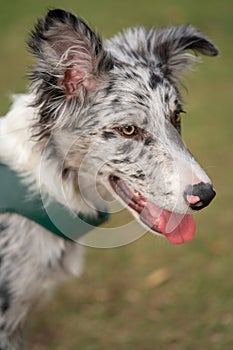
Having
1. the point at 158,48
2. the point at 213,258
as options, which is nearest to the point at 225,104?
the point at 213,258

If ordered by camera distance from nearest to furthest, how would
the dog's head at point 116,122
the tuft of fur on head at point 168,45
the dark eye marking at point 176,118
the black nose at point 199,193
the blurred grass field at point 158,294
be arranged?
the black nose at point 199,193 < the dog's head at point 116,122 < the dark eye marking at point 176,118 < the tuft of fur on head at point 168,45 < the blurred grass field at point 158,294

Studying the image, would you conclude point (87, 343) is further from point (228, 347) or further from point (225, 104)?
point (225, 104)

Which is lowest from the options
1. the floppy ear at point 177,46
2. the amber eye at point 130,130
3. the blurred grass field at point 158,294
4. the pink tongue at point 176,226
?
the blurred grass field at point 158,294

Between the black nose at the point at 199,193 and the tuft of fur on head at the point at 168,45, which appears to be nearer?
the black nose at the point at 199,193

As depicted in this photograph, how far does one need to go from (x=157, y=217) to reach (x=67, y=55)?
941 mm

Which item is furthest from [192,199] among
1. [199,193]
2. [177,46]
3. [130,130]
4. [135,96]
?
[177,46]

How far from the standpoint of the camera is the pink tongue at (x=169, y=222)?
11.6 ft

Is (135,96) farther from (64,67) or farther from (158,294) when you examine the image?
(158,294)

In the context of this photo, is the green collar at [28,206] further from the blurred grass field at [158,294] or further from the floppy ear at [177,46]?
the floppy ear at [177,46]

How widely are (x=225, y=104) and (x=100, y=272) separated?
3.74 m

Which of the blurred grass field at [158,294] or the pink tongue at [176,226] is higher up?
the pink tongue at [176,226]

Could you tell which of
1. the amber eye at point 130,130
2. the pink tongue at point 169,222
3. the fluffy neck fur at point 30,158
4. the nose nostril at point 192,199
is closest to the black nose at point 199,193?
the nose nostril at point 192,199

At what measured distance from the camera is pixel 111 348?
4387mm

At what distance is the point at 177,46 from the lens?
401 cm
